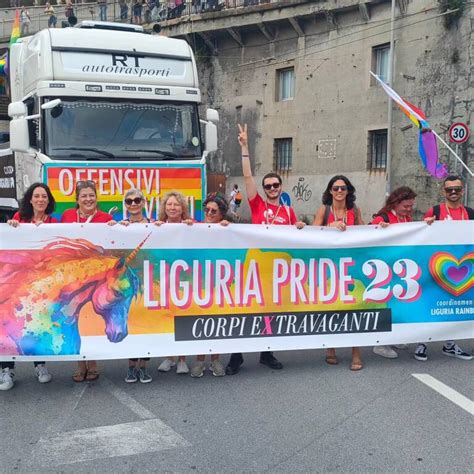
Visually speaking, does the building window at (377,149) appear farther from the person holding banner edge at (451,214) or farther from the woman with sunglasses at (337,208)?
the woman with sunglasses at (337,208)

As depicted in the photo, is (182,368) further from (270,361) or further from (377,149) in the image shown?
(377,149)

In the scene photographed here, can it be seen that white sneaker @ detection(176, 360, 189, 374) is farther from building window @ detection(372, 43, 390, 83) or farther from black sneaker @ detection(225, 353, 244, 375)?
building window @ detection(372, 43, 390, 83)

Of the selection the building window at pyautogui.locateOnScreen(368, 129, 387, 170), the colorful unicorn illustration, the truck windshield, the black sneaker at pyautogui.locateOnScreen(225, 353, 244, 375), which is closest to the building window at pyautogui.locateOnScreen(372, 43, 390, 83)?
the building window at pyautogui.locateOnScreen(368, 129, 387, 170)

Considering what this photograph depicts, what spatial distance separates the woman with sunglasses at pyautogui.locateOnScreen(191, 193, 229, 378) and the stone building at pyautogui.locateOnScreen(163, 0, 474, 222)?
1403 cm

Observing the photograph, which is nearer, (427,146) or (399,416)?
(399,416)

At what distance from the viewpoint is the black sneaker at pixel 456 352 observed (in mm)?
6035

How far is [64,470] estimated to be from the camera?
3590 millimetres

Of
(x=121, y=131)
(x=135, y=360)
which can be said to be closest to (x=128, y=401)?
(x=135, y=360)

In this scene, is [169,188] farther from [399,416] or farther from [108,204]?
[399,416]

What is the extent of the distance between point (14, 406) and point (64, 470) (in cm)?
131

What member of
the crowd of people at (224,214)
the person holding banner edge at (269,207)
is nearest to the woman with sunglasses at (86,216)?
the crowd of people at (224,214)

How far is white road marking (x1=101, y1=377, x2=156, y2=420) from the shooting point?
4.51m

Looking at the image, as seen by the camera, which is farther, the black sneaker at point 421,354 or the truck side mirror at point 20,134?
the truck side mirror at point 20,134

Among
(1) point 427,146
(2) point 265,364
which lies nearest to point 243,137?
(2) point 265,364
